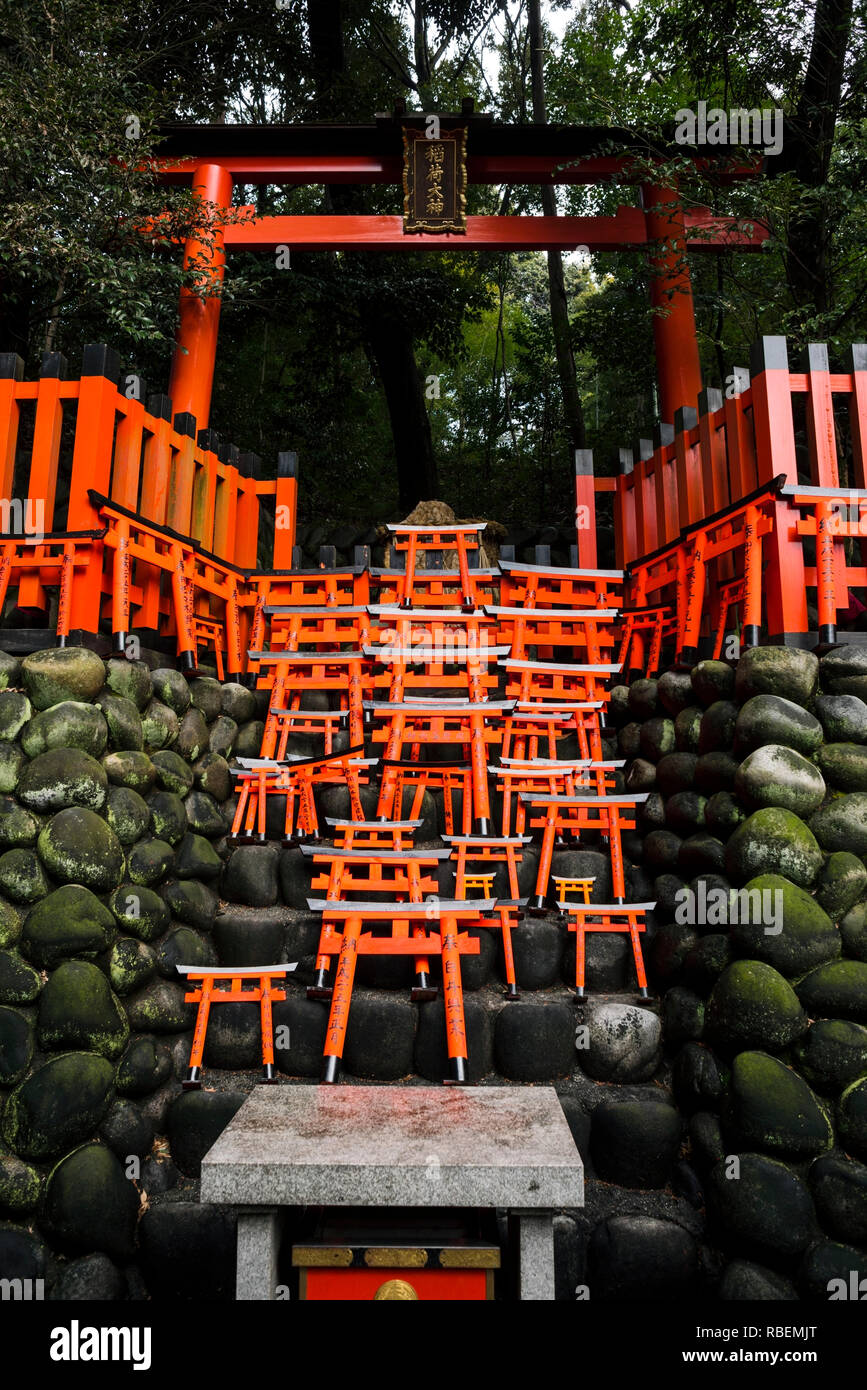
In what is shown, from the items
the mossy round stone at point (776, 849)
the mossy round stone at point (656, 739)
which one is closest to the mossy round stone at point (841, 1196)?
the mossy round stone at point (776, 849)

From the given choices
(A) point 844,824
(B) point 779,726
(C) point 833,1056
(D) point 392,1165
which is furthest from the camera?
(B) point 779,726

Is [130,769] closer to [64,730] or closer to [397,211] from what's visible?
[64,730]

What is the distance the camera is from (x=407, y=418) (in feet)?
43.3

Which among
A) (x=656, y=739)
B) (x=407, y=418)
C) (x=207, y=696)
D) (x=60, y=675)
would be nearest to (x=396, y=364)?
(x=407, y=418)

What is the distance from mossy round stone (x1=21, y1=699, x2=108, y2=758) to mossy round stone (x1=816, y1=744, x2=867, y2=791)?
372 centimetres

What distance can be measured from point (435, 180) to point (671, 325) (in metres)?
2.82

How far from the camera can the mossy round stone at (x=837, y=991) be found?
12.9 feet

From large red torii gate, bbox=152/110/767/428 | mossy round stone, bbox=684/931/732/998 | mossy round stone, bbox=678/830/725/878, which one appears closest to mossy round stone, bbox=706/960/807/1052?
mossy round stone, bbox=684/931/732/998

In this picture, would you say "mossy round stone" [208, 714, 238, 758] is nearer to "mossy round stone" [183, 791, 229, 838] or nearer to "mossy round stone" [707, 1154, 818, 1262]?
"mossy round stone" [183, 791, 229, 838]

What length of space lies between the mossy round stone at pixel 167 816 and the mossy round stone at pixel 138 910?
1.33 ft

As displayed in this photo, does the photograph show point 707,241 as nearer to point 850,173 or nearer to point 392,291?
point 850,173

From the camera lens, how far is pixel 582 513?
8023 mm

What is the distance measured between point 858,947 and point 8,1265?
151 inches

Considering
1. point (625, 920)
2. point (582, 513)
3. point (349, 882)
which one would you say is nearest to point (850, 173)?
point (582, 513)
